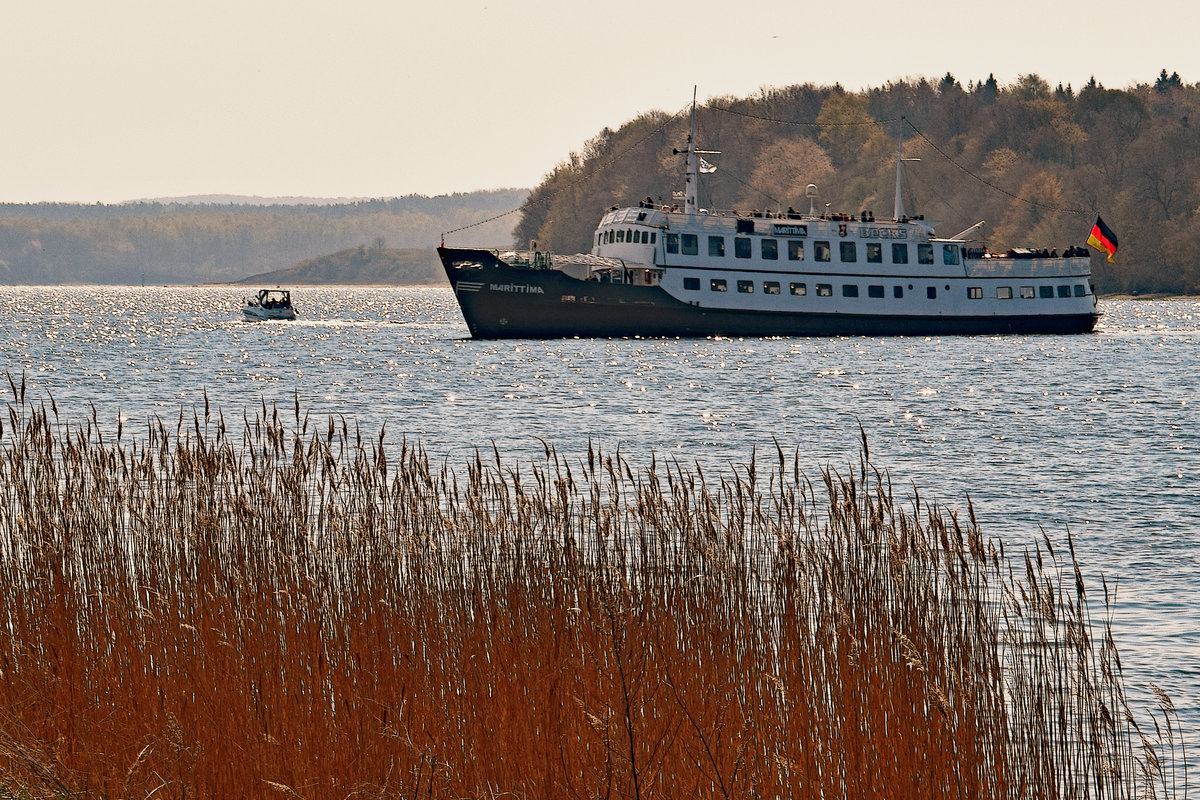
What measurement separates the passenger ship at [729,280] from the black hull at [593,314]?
0.05m

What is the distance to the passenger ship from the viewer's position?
58.9m

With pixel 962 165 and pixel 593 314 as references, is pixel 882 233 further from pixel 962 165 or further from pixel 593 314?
pixel 962 165

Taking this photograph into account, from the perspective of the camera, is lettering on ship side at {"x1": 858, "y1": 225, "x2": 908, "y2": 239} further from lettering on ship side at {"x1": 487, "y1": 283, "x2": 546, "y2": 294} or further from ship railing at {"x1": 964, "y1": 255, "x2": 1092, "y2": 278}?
lettering on ship side at {"x1": 487, "y1": 283, "x2": 546, "y2": 294}

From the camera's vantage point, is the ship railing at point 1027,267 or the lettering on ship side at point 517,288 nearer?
the lettering on ship side at point 517,288

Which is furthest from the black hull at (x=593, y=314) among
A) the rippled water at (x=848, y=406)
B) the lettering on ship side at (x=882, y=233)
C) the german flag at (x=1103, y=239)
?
the german flag at (x=1103, y=239)

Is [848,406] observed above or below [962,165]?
below

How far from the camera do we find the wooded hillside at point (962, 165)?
9981 centimetres

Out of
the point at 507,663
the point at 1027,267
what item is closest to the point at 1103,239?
the point at 1027,267

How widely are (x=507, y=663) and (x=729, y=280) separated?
53.1 meters

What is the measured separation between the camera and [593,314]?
59.5 m

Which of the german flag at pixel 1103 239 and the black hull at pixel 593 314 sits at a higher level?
the german flag at pixel 1103 239

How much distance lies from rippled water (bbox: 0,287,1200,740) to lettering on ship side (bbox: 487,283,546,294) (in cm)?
303

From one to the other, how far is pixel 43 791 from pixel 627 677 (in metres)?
2.99

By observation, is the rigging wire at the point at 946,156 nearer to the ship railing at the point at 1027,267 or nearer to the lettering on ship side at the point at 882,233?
the ship railing at the point at 1027,267
